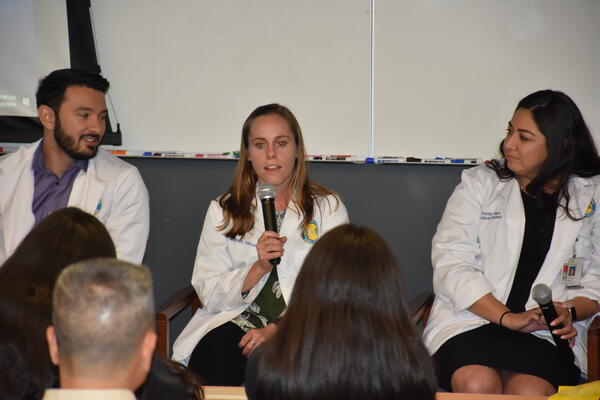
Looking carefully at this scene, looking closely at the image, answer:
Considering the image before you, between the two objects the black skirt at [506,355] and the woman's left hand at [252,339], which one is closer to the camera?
the black skirt at [506,355]

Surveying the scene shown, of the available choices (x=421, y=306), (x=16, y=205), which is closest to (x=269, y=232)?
(x=421, y=306)

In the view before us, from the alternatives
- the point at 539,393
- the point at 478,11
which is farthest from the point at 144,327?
the point at 478,11

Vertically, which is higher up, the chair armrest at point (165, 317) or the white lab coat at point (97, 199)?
the white lab coat at point (97, 199)

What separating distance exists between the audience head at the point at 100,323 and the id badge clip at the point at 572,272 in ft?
6.55

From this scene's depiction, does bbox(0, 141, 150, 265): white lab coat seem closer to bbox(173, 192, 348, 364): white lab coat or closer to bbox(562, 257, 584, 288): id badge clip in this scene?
bbox(173, 192, 348, 364): white lab coat

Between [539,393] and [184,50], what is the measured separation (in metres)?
2.26

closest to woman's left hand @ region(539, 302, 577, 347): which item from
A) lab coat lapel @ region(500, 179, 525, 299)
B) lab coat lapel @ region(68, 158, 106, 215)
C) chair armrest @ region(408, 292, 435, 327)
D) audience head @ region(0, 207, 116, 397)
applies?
lab coat lapel @ region(500, 179, 525, 299)

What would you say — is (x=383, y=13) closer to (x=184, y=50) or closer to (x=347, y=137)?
(x=347, y=137)

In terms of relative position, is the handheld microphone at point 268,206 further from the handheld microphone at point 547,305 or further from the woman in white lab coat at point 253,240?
the handheld microphone at point 547,305

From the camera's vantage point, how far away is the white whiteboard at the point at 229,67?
3.35 m

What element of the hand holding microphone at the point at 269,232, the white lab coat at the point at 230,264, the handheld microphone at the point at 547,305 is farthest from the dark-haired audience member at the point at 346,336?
the white lab coat at the point at 230,264

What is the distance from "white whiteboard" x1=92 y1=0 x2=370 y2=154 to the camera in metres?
3.35

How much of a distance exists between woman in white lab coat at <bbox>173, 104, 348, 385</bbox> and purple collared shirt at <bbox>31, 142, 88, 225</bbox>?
0.67 meters

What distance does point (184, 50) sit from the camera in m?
3.43
